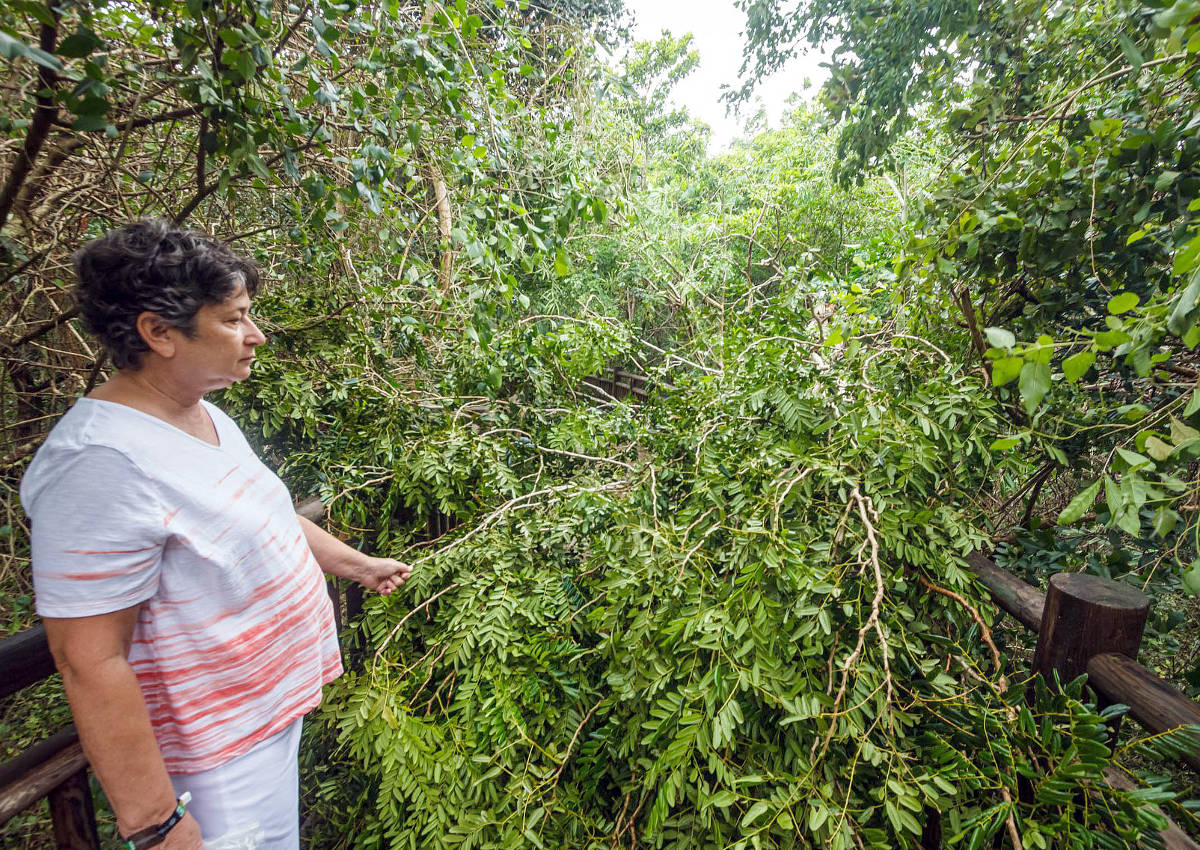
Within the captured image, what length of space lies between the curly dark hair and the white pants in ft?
2.82

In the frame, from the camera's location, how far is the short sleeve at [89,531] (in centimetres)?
88

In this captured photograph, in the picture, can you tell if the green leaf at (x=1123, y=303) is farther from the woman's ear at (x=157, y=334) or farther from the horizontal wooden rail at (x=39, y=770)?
the horizontal wooden rail at (x=39, y=770)

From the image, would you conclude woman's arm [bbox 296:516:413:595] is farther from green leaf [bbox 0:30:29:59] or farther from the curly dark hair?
green leaf [bbox 0:30:29:59]

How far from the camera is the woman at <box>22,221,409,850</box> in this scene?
0.91m

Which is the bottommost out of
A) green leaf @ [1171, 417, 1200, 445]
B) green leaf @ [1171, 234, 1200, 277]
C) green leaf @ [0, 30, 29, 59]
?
green leaf @ [1171, 417, 1200, 445]

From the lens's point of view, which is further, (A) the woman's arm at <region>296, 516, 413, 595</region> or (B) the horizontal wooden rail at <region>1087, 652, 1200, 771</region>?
(A) the woman's arm at <region>296, 516, 413, 595</region>

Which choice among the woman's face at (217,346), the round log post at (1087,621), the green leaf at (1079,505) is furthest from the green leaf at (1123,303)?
the woman's face at (217,346)

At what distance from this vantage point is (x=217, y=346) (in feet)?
3.67

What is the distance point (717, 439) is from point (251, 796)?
4.97 ft

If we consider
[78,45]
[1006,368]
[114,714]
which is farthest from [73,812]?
[1006,368]

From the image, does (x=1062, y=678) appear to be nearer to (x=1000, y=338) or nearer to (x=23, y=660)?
(x=1000, y=338)

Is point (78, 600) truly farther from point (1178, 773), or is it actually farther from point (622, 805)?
point (1178, 773)

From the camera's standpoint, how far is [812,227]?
7438 millimetres

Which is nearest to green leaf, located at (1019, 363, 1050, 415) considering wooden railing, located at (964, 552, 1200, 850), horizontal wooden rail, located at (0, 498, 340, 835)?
wooden railing, located at (964, 552, 1200, 850)
